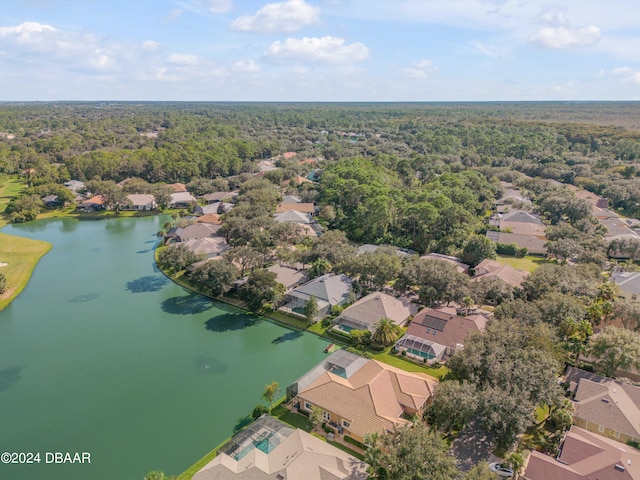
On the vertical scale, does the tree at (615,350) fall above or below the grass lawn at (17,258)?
above

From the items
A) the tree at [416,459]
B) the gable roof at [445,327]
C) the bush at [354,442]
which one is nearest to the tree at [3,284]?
the bush at [354,442]

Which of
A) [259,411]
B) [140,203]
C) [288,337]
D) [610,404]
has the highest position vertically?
[140,203]

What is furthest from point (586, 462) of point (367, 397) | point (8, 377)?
point (8, 377)

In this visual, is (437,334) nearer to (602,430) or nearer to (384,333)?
(384,333)

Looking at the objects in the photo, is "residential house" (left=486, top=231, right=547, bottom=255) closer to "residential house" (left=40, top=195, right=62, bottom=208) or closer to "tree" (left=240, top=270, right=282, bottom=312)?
"tree" (left=240, top=270, right=282, bottom=312)

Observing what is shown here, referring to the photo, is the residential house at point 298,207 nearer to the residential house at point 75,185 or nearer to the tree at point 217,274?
the tree at point 217,274

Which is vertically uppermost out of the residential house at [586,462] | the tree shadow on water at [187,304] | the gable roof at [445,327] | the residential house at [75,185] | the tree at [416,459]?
the residential house at [75,185]
